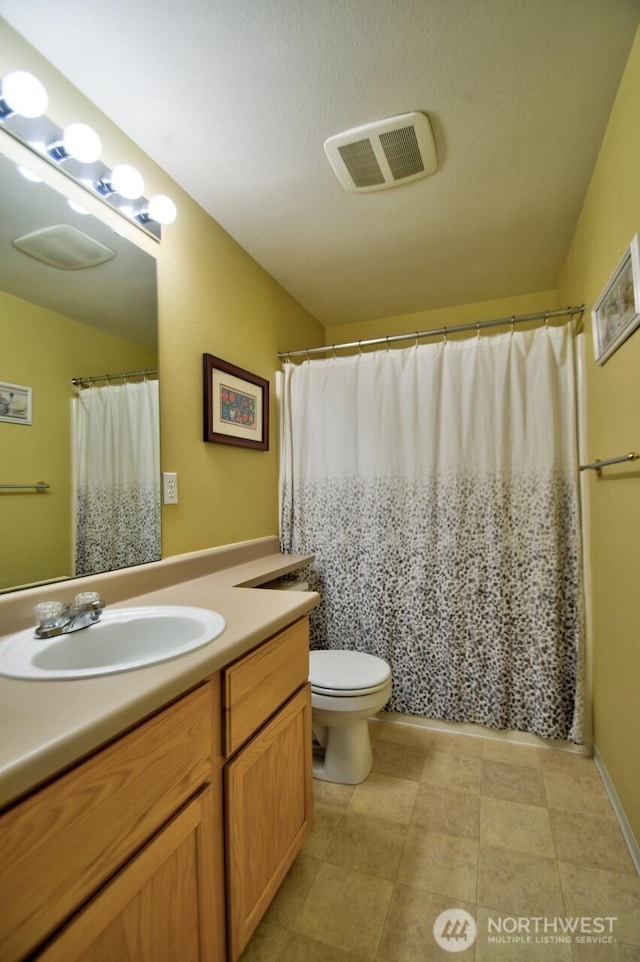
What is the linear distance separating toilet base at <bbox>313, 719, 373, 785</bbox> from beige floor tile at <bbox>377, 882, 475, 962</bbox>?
45 cm

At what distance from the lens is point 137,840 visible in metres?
0.68

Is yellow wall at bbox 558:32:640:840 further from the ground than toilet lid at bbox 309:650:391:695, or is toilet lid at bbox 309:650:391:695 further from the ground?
yellow wall at bbox 558:32:640:840

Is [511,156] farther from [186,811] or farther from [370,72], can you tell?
[186,811]

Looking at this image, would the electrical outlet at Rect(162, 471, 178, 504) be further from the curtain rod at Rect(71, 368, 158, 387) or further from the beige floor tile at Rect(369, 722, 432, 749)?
the beige floor tile at Rect(369, 722, 432, 749)

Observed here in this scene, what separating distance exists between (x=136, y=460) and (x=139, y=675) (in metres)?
0.88

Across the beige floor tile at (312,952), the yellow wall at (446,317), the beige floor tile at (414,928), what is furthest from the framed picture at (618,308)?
the beige floor tile at (312,952)

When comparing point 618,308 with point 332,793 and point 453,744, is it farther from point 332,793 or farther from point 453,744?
point 332,793

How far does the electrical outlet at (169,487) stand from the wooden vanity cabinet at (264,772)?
0.70 m

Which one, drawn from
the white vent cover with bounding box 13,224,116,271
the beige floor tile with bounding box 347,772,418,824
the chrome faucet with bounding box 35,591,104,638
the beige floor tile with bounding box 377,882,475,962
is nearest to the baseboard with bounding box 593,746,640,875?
the beige floor tile with bounding box 377,882,475,962

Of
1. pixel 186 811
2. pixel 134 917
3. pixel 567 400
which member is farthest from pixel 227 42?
pixel 134 917

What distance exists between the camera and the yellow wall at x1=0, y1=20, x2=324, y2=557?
4.56ft

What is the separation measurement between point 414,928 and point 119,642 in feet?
3.52

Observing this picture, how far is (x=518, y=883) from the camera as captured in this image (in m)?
1.22

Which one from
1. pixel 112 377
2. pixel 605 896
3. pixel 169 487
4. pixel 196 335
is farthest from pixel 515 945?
pixel 196 335
